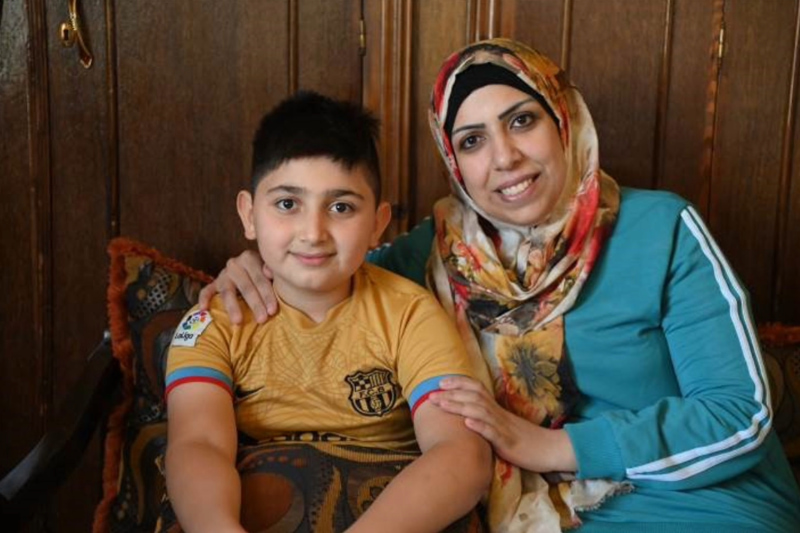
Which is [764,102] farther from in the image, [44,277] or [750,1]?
[44,277]

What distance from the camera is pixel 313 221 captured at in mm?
1190

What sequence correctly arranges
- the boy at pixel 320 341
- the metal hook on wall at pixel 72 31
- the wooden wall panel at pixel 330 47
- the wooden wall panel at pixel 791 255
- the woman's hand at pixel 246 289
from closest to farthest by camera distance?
the boy at pixel 320 341 → the woman's hand at pixel 246 289 → the metal hook on wall at pixel 72 31 → the wooden wall panel at pixel 330 47 → the wooden wall panel at pixel 791 255

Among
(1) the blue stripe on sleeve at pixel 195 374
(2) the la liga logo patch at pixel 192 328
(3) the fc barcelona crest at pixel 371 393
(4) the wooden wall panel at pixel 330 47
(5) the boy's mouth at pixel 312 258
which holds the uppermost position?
(4) the wooden wall panel at pixel 330 47

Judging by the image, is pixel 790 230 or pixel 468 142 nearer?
pixel 468 142

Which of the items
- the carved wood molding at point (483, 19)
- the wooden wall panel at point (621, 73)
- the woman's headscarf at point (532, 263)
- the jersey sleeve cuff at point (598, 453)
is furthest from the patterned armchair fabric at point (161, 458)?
the wooden wall panel at point (621, 73)

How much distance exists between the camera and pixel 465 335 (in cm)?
145

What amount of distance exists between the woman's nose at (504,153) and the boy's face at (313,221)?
264mm

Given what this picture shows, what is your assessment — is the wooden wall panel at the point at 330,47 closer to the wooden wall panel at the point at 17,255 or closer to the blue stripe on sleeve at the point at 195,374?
the wooden wall panel at the point at 17,255

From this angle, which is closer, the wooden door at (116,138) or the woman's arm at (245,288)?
the woman's arm at (245,288)

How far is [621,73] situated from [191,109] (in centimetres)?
105

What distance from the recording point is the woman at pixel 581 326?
4.10 ft

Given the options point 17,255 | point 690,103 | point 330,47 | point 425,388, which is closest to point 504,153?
point 425,388

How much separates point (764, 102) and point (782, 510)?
103 cm

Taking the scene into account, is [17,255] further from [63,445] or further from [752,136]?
[752,136]
